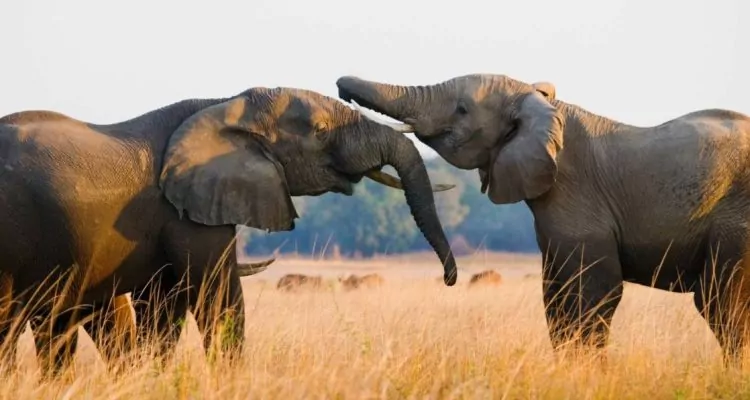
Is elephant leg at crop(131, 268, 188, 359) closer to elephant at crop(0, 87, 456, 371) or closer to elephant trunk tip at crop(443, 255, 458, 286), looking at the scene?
elephant at crop(0, 87, 456, 371)

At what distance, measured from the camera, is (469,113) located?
34.6 ft

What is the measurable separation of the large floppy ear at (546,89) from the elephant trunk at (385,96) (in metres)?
0.91

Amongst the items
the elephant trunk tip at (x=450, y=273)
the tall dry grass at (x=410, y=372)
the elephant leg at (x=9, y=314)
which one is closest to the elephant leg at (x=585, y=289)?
the tall dry grass at (x=410, y=372)

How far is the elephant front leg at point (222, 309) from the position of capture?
927cm

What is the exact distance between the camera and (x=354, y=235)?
215 feet

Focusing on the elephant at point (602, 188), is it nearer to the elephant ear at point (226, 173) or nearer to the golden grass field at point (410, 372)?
the golden grass field at point (410, 372)

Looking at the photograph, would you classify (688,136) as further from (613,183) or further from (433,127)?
(433,127)

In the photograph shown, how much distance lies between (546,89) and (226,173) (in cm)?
276

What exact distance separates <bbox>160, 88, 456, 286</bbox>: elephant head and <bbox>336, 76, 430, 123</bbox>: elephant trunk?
1.11 ft

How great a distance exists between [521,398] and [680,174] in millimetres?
3147

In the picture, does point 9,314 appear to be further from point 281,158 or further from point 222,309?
point 281,158

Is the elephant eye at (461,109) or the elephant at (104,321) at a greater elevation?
the elephant eye at (461,109)

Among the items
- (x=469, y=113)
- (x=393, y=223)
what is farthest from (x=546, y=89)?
(x=393, y=223)

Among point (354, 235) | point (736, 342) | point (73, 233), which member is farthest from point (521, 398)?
point (354, 235)
